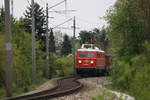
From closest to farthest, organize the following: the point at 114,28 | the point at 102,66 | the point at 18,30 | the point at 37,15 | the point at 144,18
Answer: the point at 144,18
the point at 114,28
the point at 18,30
the point at 102,66
the point at 37,15

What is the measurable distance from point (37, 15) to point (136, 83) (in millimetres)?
51665

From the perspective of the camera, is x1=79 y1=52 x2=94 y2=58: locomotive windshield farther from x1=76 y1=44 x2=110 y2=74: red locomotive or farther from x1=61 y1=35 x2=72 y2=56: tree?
x1=61 y1=35 x2=72 y2=56: tree

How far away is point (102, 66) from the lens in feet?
139

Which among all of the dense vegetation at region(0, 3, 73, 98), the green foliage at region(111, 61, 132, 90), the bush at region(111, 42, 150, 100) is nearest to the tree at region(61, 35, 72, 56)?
the dense vegetation at region(0, 3, 73, 98)

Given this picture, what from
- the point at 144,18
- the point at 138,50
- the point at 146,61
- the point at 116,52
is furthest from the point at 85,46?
the point at 146,61

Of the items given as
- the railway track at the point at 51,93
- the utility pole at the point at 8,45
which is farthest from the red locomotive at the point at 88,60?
the utility pole at the point at 8,45

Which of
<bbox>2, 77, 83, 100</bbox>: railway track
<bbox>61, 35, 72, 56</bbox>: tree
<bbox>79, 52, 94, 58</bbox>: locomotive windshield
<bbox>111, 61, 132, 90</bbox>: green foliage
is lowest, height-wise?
<bbox>2, 77, 83, 100</bbox>: railway track

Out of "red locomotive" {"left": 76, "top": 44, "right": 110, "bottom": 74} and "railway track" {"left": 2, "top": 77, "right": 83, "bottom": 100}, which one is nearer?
"railway track" {"left": 2, "top": 77, "right": 83, "bottom": 100}

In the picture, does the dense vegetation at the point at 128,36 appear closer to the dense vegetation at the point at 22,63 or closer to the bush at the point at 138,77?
the bush at the point at 138,77

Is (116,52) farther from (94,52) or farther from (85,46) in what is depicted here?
(85,46)

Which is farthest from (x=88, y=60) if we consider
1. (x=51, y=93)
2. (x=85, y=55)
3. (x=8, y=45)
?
(x=8, y=45)

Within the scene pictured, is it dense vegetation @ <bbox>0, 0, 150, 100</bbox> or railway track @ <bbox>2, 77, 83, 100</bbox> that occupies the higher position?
dense vegetation @ <bbox>0, 0, 150, 100</bbox>

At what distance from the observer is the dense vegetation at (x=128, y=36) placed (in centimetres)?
1686

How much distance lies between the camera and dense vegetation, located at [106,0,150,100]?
16859 millimetres
